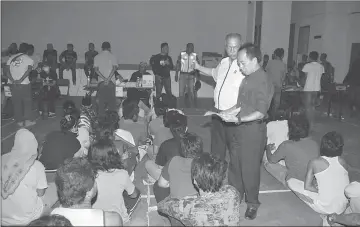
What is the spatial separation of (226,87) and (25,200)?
6.16ft

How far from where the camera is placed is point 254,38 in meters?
12.5

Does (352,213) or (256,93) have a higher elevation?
(256,93)

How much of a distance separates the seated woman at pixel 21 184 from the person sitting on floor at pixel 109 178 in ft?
1.44

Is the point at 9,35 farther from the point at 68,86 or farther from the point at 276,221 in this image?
the point at 276,221

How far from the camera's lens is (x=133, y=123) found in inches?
177

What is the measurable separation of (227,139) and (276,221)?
36.0 inches

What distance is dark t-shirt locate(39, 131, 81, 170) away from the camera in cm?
336

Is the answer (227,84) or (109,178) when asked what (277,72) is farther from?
(109,178)

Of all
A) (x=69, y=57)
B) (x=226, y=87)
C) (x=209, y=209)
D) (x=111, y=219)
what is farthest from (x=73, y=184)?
(x=69, y=57)

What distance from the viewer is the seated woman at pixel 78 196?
1.82 m

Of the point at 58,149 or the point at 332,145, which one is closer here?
→ the point at 332,145

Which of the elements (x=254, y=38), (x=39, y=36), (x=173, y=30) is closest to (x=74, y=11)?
(x=39, y=36)

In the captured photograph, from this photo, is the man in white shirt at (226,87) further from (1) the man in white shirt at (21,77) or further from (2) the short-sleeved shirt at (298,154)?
(1) the man in white shirt at (21,77)

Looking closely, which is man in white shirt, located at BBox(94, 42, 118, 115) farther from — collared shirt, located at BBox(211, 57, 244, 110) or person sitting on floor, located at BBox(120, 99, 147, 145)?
collared shirt, located at BBox(211, 57, 244, 110)
